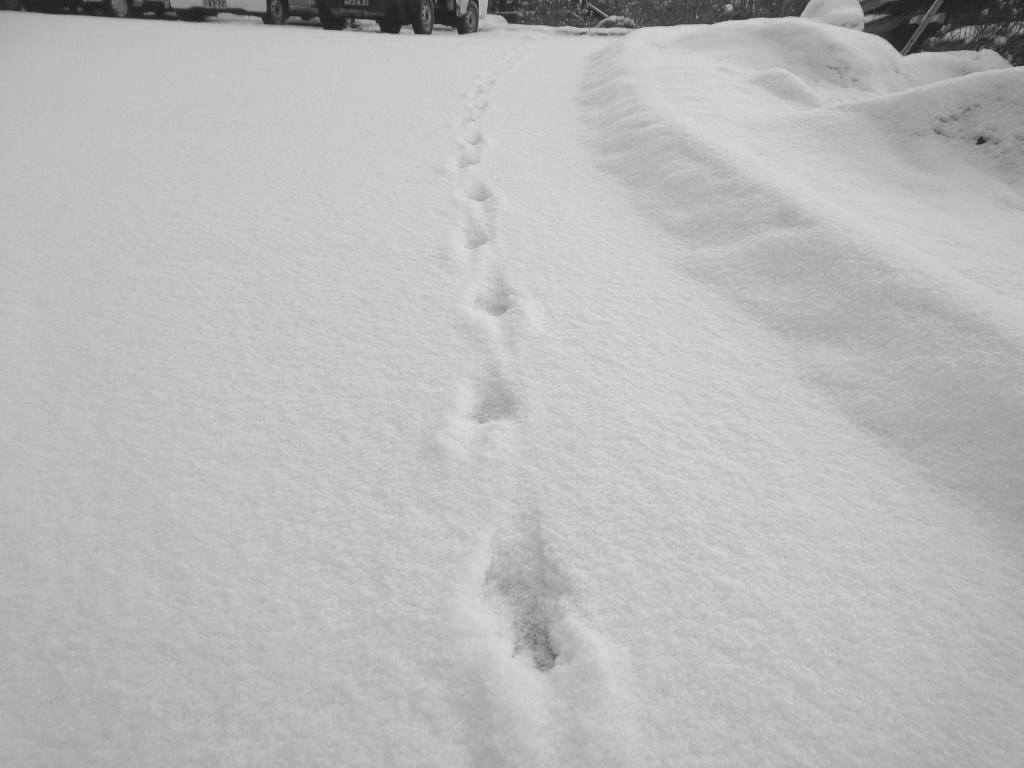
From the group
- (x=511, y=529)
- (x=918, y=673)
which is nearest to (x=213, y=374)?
(x=511, y=529)

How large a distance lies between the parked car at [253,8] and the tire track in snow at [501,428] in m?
6.75

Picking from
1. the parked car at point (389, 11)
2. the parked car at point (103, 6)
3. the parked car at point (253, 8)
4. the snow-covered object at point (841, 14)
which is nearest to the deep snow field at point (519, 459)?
the snow-covered object at point (841, 14)

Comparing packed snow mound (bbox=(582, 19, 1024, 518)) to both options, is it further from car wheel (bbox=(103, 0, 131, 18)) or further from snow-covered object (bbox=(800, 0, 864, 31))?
car wheel (bbox=(103, 0, 131, 18))

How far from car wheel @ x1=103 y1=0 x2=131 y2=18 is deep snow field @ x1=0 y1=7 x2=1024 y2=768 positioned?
666 centimetres

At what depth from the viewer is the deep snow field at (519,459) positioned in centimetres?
61

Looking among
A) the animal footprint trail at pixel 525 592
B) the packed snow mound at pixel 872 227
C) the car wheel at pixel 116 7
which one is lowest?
the animal footprint trail at pixel 525 592

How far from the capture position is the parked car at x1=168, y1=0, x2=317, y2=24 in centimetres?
633

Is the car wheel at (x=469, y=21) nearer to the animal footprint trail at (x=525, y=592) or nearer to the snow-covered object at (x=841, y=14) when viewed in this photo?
the snow-covered object at (x=841, y=14)

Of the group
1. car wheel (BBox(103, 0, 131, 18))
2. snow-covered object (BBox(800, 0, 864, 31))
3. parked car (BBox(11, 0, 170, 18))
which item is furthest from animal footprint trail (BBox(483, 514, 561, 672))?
car wheel (BBox(103, 0, 131, 18))

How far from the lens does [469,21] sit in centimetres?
768

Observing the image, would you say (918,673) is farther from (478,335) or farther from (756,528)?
(478,335)

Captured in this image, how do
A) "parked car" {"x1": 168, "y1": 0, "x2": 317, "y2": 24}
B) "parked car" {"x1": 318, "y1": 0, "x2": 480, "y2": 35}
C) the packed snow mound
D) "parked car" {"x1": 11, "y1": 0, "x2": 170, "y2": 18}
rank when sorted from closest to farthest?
the packed snow mound < "parked car" {"x1": 318, "y1": 0, "x2": 480, "y2": 35} < "parked car" {"x1": 168, "y1": 0, "x2": 317, "y2": 24} < "parked car" {"x1": 11, "y1": 0, "x2": 170, "y2": 18}

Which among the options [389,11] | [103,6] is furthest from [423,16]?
[103,6]

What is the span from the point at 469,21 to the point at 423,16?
1517 millimetres
